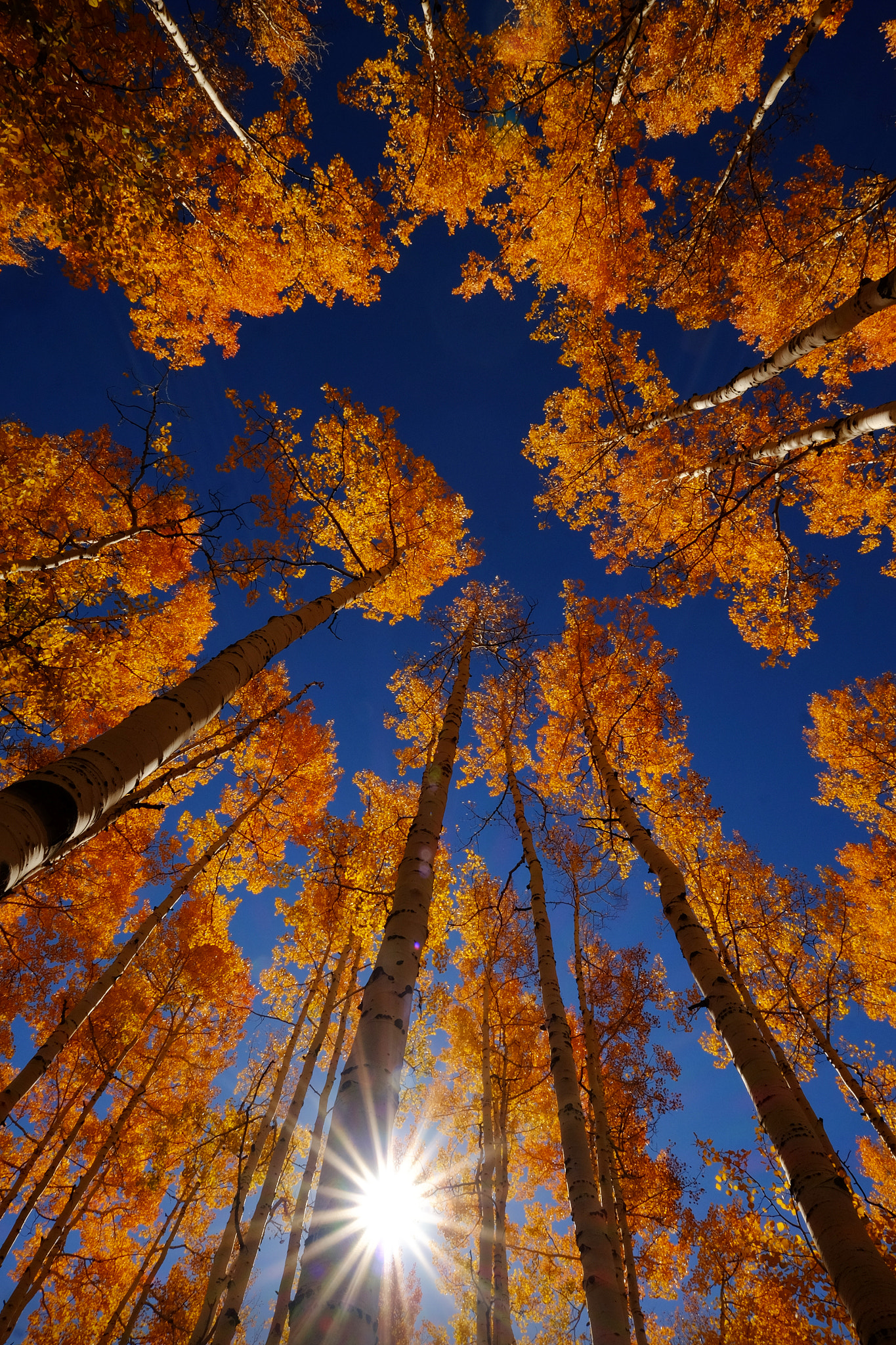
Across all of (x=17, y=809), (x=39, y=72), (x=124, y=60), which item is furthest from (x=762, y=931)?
(x=124, y=60)

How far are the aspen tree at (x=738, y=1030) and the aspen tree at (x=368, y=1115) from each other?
2.11 metres

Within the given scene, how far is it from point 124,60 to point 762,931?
14948 millimetres

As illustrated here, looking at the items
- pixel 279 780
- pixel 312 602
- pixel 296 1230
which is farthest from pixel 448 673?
pixel 296 1230

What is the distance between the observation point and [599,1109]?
6168 mm

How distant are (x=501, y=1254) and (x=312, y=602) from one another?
30.2 feet

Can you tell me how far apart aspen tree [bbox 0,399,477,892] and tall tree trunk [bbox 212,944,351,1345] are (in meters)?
4.64

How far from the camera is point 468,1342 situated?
13.4 m

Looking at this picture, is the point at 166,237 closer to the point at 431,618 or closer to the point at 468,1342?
the point at 431,618

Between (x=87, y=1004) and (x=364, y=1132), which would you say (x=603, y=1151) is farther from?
(x=87, y=1004)

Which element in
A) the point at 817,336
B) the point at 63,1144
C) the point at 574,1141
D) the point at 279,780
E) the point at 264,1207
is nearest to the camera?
the point at 574,1141

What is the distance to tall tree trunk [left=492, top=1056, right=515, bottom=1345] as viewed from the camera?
5.65 metres

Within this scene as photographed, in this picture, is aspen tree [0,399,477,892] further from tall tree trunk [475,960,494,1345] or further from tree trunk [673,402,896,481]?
tall tree trunk [475,960,494,1345]

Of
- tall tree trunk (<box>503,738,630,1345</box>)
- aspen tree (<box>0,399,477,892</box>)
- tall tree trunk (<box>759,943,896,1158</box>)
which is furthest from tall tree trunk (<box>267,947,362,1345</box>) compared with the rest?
tall tree trunk (<box>759,943,896,1158</box>)

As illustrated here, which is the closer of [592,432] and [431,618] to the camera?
[431,618]
